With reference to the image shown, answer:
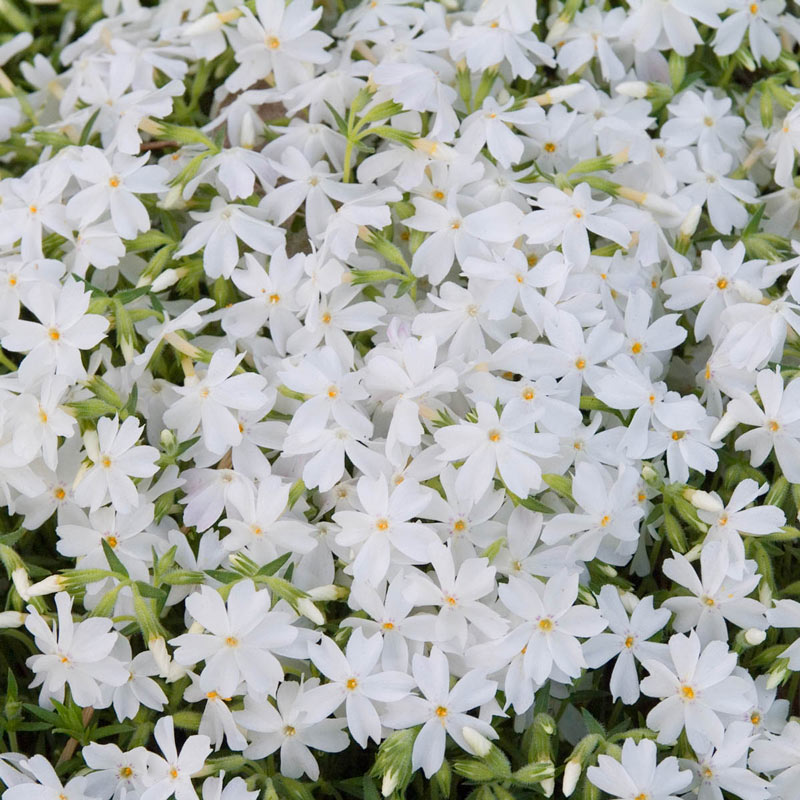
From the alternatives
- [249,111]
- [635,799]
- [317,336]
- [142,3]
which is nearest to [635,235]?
[317,336]

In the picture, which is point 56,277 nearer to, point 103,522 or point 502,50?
point 103,522

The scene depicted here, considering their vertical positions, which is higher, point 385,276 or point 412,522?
point 385,276

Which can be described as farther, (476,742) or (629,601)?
(629,601)

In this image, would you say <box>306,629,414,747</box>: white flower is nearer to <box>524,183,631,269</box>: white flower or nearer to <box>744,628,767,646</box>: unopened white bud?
<box>744,628,767,646</box>: unopened white bud

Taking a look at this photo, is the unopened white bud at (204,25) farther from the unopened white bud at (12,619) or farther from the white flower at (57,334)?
the unopened white bud at (12,619)

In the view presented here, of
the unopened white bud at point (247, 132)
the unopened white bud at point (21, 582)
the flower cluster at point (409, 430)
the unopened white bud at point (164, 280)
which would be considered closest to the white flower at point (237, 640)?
the flower cluster at point (409, 430)

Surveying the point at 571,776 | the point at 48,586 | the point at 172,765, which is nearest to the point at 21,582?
the point at 48,586

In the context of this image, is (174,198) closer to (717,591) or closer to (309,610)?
(309,610)
